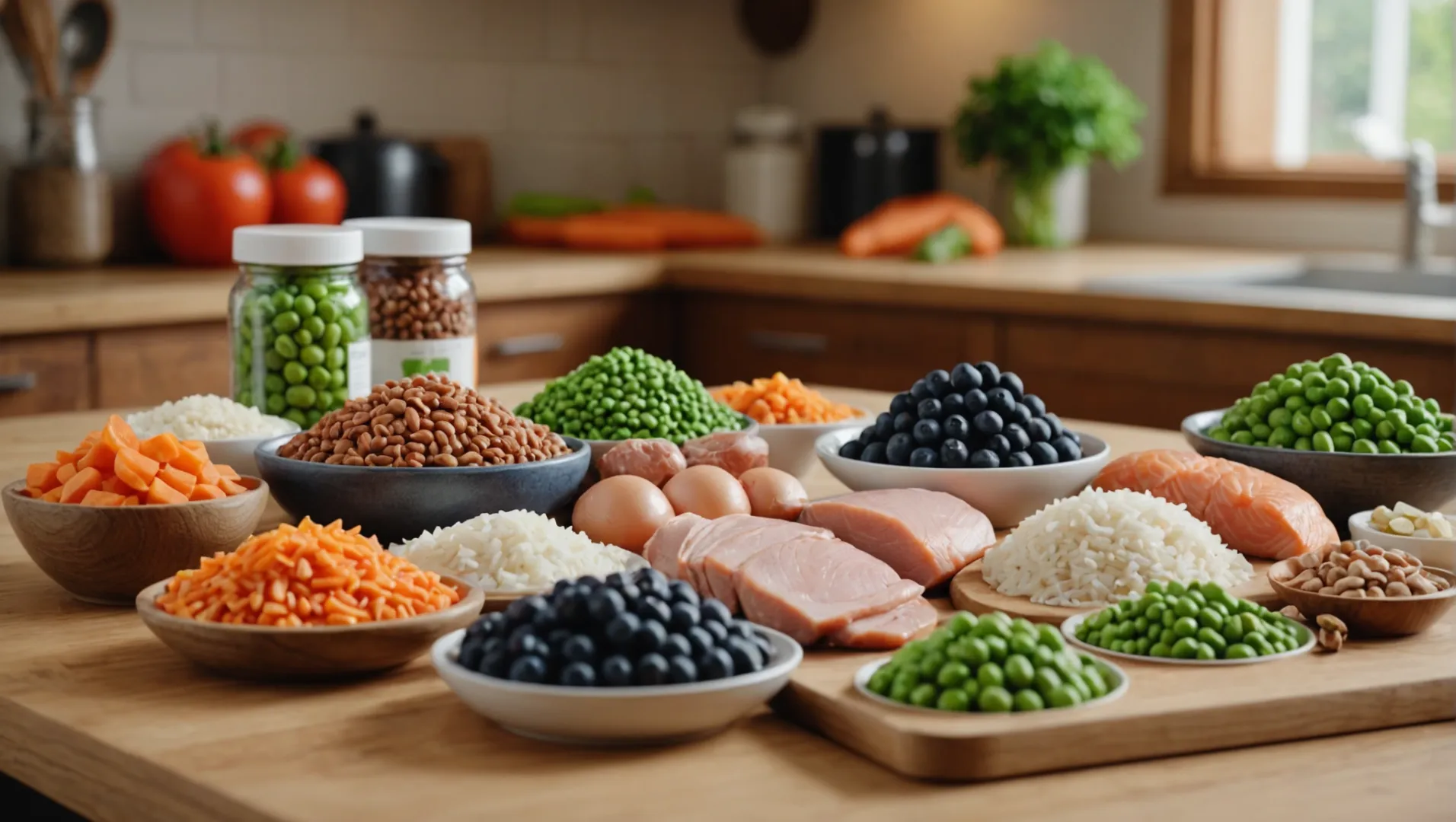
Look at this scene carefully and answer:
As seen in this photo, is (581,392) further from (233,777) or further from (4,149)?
(4,149)

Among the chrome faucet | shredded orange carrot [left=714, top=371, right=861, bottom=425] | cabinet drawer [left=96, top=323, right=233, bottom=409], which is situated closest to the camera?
shredded orange carrot [left=714, top=371, right=861, bottom=425]

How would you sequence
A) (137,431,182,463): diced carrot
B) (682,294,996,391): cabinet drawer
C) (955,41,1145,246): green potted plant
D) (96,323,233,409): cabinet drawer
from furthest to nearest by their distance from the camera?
(955,41,1145,246): green potted plant < (682,294,996,391): cabinet drawer < (96,323,233,409): cabinet drawer < (137,431,182,463): diced carrot

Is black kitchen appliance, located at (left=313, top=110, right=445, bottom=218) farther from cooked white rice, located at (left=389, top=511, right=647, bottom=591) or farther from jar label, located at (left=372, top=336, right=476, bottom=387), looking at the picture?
cooked white rice, located at (left=389, top=511, right=647, bottom=591)

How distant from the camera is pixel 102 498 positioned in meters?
1.36

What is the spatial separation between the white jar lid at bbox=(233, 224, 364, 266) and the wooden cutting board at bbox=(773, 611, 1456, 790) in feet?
2.77

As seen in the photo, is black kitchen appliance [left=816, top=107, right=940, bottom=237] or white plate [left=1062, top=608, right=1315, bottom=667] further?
black kitchen appliance [left=816, top=107, right=940, bottom=237]

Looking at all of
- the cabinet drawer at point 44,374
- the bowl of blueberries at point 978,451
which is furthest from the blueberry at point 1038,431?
the cabinet drawer at point 44,374

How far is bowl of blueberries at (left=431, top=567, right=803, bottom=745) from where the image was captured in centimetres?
105

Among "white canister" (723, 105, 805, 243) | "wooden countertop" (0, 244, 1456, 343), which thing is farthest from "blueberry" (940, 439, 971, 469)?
"white canister" (723, 105, 805, 243)

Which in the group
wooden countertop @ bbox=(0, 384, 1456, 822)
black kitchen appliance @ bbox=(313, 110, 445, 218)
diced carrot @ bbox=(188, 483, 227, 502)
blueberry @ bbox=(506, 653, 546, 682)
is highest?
black kitchen appliance @ bbox=(313, 110, 445, 218)

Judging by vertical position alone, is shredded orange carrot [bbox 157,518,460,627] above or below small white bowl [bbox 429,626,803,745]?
above

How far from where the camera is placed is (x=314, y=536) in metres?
1.24

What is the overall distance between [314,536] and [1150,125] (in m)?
3.48

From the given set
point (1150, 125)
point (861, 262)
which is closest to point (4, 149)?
point (861, 262)
